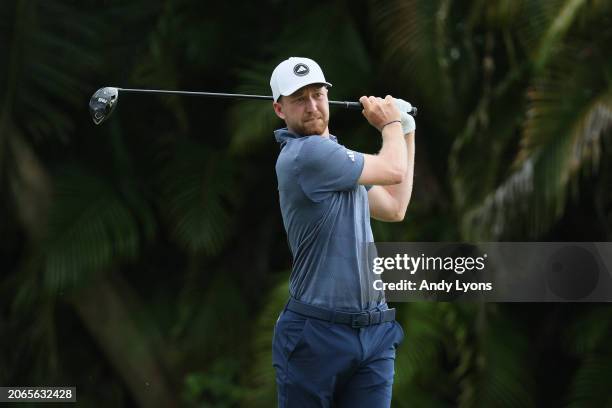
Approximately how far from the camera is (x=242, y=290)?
889cm

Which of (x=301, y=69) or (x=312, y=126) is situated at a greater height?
(x=301, y=69)

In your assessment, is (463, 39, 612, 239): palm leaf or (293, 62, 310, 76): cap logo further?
(463, 39, 612, 239): palm leaf

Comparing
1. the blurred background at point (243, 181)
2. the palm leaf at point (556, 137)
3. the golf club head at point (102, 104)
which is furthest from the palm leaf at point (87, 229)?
the golf club head at point (102, 104)

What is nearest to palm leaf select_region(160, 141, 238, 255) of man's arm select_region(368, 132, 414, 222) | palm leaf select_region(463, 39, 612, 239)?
palm leaf select_region(463, 39, 612, 239)

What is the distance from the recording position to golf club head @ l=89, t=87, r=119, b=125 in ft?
15.2

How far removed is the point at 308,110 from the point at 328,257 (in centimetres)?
51

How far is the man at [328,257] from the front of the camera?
4.02m

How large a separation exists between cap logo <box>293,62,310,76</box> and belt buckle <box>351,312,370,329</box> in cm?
83

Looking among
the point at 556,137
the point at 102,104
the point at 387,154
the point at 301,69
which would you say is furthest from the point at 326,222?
the point at 556,137

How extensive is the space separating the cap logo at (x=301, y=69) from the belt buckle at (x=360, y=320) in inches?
32.8

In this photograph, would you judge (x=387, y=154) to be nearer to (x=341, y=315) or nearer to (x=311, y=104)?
(x=311, y=104)

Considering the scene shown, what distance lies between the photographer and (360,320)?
4.07 metres

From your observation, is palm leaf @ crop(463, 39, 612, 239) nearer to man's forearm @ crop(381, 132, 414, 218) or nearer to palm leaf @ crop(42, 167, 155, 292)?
man's forearm @ crop(381, 132, 414, 218)

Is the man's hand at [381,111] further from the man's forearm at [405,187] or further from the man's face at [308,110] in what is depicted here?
the man's forearm at [405,187]
